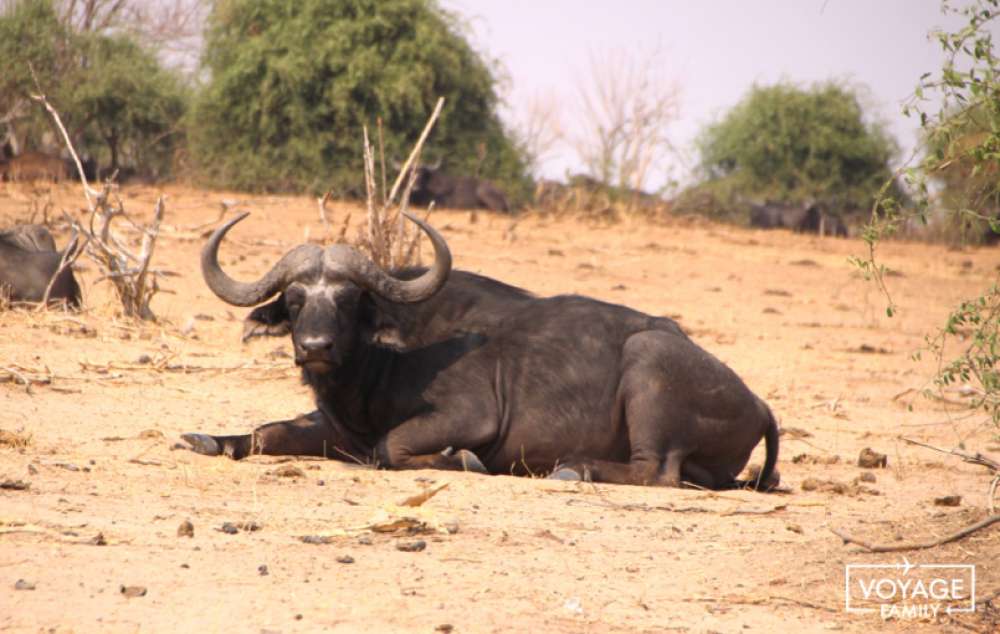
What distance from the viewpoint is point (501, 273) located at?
16.0 metres

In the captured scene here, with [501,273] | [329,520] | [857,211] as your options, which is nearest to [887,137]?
[857,211]

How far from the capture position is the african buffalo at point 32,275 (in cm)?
1084

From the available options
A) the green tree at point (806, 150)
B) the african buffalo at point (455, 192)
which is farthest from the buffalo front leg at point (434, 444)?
the green tree at point (806, 150)

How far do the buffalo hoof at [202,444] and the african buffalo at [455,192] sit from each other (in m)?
15.5

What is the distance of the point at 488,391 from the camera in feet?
22.9

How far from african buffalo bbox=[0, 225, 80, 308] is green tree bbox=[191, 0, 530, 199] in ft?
32.9

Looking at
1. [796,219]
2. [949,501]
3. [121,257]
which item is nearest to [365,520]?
[949,501]

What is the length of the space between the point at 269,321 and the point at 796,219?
2157 cm

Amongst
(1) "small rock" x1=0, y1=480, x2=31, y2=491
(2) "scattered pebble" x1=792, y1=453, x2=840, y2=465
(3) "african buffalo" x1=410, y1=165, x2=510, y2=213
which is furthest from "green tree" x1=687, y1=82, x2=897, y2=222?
(1) "small rock" x1=0, y1=480, x2=31, y2=491

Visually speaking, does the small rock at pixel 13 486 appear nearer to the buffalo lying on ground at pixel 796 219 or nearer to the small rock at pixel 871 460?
the small rock at pixel 871 460

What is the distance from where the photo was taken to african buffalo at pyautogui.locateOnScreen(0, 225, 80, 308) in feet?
35.6

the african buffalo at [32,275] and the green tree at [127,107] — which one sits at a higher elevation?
the green tree at [127,107]

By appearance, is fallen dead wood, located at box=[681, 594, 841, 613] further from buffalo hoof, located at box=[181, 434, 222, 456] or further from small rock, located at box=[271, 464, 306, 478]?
buffalo hoof, located at box=[181, 434, 222, 456]

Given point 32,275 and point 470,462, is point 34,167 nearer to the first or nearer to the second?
point 32,275
